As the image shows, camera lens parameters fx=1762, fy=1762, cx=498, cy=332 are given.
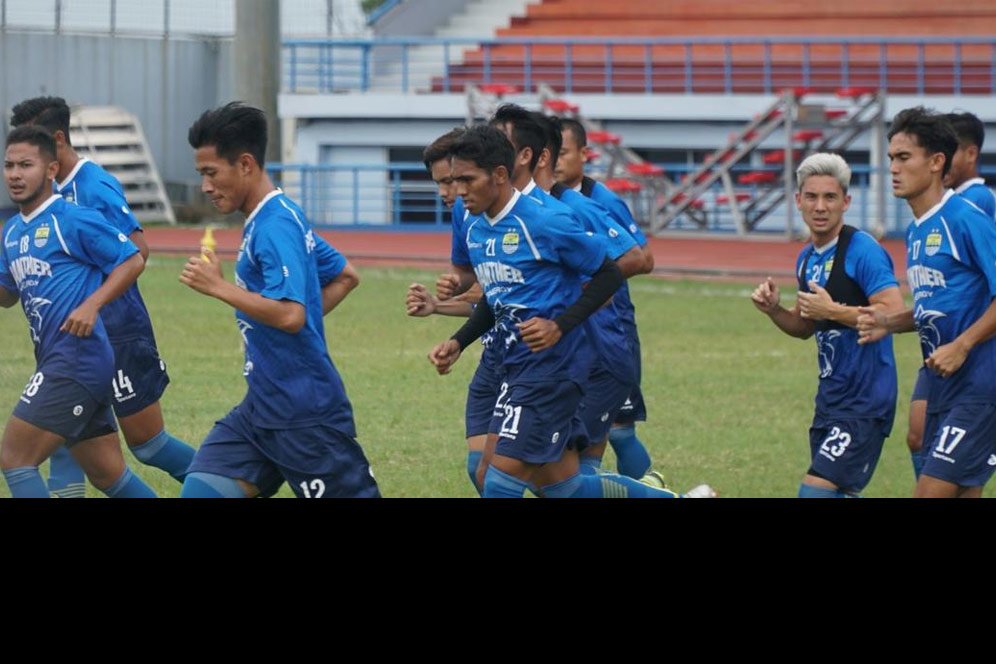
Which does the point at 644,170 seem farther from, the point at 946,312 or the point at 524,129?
the point at 946,312

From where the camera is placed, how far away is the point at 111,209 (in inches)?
306

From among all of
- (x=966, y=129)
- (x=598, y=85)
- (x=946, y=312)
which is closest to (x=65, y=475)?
(x=946, y=312)

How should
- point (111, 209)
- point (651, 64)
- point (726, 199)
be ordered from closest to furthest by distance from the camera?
point (111, 209) < point (726, 199) < point (651, 64)

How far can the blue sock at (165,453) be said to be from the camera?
8.00m

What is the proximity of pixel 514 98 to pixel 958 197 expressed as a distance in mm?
22570

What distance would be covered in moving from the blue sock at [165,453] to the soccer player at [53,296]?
0.87 m

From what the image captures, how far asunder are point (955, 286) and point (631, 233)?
6.34 feet

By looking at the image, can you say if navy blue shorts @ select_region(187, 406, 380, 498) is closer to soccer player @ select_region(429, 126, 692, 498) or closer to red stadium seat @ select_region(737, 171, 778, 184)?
soccer player @ select_region(429, 126, 692, 498)

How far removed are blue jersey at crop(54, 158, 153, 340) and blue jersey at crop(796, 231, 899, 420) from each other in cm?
297

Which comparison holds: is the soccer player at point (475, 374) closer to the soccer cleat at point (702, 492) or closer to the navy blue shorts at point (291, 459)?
the soccer cleat at point (702, 492)

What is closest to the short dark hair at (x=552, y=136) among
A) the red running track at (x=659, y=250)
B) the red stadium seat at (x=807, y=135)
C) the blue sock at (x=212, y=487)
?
the blue sock at (x=212, y=487)

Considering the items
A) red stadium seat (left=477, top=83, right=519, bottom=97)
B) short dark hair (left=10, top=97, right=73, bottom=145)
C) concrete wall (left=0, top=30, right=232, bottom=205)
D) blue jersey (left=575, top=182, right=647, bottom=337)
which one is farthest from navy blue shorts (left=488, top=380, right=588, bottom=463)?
red stadium seat (left=477, top=83, right=519, bottom=97)

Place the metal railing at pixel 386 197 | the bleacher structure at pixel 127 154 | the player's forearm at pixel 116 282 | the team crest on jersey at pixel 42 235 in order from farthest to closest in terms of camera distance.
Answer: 1. the bleacher structure at pixel 127 154
2. the metal railing at pixel 386 197
3. the team crest on jersey at pixel 42 235
4. the player's forearm at pixel 116 282
